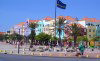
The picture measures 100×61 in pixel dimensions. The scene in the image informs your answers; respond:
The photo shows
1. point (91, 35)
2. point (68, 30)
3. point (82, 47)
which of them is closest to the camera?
point (82, 47)

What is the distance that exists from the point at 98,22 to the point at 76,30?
35.6 meters

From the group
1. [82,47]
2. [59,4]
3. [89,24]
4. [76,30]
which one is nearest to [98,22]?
[89,24]

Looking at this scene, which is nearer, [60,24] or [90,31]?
[60,24]

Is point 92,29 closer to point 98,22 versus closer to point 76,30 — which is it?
point 98,22

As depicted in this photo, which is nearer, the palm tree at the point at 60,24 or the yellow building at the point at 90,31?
the palm tree at the point at 60,24

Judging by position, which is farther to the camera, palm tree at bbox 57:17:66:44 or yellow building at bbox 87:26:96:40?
yellow building at bbox 87:26:96:40

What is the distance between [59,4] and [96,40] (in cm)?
4805

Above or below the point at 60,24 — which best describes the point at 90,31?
below

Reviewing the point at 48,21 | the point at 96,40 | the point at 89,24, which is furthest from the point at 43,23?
the point at 96,40

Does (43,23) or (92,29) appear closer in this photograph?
(92,29)

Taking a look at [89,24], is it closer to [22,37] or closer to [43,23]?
[43,23]

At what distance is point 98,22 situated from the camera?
397 ft

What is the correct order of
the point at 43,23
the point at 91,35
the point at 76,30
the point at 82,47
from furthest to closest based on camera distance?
the point at 43,23 < the point at 91,35 < the point at 76,30 < the point at 82,47

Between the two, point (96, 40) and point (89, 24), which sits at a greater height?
point (89, 24)
